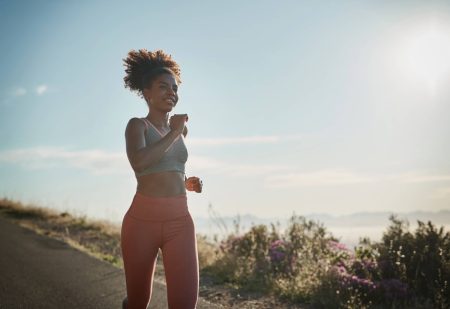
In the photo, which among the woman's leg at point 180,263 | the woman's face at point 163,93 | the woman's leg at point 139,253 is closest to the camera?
the woman's leg at point 180,263

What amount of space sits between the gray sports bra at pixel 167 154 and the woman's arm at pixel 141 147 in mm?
70

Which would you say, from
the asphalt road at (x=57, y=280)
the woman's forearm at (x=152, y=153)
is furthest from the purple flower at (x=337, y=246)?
the woman's forearm at (x=152, y=153)

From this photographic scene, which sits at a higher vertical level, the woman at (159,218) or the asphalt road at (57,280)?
the woman at (159,218)

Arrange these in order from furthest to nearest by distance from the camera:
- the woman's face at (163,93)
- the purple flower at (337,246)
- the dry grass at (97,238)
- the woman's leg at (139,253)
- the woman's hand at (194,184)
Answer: the purple flower at (337,246), the dry grass at (97,238), the woman's hand at (194,184), the woman's face at (163,93), the woman's leg at (139,253)

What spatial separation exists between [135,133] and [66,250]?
8.40 meters

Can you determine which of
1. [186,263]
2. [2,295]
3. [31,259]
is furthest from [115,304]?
[31,259]

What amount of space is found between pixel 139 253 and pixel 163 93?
121 centimetres

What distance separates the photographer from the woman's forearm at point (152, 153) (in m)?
3.27

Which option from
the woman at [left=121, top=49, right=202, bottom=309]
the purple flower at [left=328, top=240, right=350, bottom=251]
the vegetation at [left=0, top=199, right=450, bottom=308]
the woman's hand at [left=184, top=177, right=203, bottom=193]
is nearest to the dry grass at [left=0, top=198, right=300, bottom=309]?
the vegetation at [left=0, top=199, right=450, bottom=308]

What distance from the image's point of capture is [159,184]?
3.42 meters

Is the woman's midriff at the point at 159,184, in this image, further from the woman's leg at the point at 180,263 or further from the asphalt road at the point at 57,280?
the asphalt road at the point at 57,280

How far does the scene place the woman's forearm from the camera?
327 cm

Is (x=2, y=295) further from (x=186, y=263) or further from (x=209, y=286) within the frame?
(x=186, y=263)

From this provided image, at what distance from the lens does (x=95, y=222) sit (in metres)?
15.9
